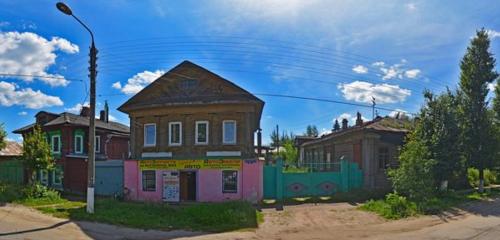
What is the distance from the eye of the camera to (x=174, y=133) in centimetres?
2622

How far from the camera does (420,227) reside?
16.0 metres

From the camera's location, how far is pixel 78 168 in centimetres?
3159

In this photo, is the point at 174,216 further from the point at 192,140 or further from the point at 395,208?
the point at 395,208

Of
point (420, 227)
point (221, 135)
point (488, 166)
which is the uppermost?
point (221, 135)

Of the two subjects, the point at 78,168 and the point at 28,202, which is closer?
the point at 28,202

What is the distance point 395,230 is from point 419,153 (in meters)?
6.78

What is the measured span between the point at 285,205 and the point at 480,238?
36.7 feet

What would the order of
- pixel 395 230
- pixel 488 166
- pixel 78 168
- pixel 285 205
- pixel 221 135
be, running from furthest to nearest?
pixel 78 168 → pixel 488 166 → pixel 221 135 → pixel 285 205 → pixel 395 230

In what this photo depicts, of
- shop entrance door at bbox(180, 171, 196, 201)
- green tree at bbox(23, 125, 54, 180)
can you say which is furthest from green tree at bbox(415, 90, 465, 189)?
green tree at bbox(23, 125, 54, 180)

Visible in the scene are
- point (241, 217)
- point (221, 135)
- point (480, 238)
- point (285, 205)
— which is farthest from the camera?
point (221, 135)

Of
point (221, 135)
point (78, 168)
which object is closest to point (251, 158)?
point (221, 135)

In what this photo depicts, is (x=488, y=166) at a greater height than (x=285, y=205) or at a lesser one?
greater

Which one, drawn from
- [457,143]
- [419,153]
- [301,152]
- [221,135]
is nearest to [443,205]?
[419,153]

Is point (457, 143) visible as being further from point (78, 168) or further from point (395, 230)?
point (78, 168)
